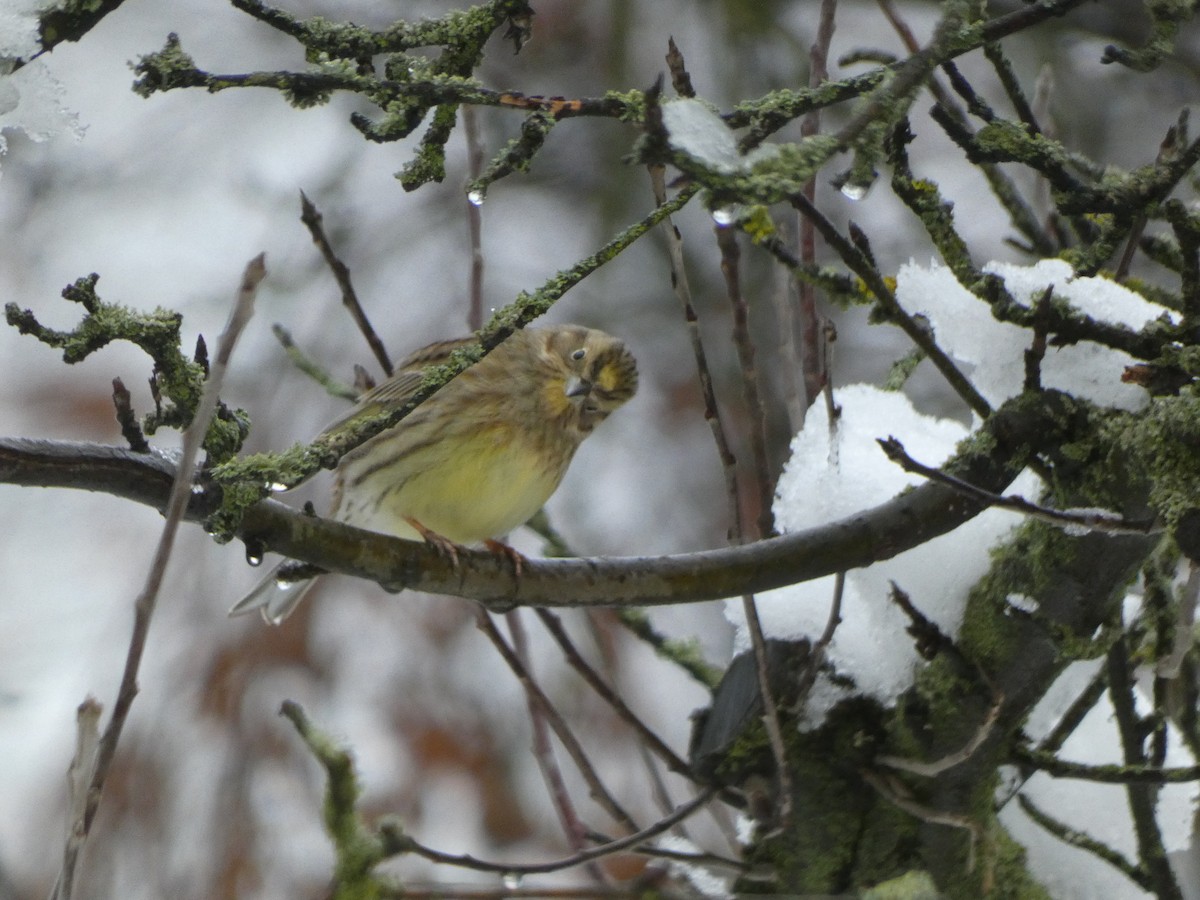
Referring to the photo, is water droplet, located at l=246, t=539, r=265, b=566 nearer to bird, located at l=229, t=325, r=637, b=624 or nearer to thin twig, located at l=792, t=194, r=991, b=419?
thin twig, located at l=792, t=194, r=991, b=419

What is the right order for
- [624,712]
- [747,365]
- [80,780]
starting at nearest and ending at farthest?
[80,780] → [747,365] → [624,712]

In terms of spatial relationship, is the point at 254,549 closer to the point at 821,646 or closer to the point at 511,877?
the point at 821,646

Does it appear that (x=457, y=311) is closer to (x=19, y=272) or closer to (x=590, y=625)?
(x=19, y=272)

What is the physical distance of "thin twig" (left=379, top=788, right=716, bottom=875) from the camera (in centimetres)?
206

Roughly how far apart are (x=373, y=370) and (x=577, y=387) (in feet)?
8.75

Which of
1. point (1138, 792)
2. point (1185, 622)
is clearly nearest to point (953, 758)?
point (1138, 792)

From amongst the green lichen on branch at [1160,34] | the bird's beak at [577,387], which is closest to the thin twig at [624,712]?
the green lichen on branch at [1160,34]

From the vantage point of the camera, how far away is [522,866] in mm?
2316

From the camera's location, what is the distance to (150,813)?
17.7ft

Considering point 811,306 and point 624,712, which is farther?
point 811,306

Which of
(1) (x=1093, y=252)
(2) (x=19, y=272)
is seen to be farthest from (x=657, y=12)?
(1) (x=1093, y=252)

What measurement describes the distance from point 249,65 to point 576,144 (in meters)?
1.95

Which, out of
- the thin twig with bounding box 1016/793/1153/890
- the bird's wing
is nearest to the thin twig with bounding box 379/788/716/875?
the thin twig with bounding box 1016/793/1153/890

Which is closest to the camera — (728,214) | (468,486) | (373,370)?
(728,214)
